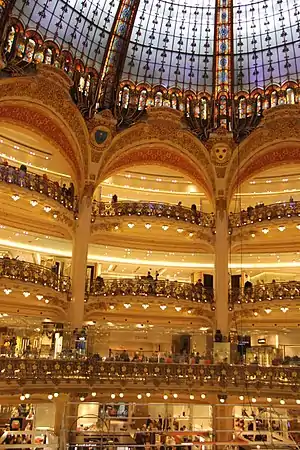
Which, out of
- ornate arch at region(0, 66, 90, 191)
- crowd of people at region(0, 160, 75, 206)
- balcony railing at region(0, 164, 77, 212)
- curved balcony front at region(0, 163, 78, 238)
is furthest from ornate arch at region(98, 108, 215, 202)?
curved balcony front at region(0, 163, 78, 238)

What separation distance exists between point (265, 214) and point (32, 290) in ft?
39.4

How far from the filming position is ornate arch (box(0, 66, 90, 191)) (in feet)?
69.0

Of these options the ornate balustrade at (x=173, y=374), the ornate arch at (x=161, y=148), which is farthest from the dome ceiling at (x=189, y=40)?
the ornate balustrade at (x=173, y=374)

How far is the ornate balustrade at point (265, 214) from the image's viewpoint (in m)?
23.5

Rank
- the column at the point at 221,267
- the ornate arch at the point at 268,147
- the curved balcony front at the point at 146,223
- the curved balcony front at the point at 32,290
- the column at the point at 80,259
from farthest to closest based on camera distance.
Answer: the ornate arch at the point at 268,147
the curved balcony front at the point at 146,223
the column at the point at 221,267
the column at the point at 80,259
the curved balcony front at the point at 32,290

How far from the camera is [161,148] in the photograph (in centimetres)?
2558

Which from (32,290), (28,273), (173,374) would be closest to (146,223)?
(28,273)

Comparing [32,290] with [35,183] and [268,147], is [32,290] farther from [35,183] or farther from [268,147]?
[268,147]

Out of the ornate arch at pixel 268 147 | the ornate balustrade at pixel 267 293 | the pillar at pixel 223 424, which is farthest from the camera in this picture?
the ornate arch at pixel 268 147

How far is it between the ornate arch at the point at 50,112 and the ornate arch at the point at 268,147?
787 cm

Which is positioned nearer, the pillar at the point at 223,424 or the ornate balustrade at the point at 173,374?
the ornate balustrade at the point at 173,374

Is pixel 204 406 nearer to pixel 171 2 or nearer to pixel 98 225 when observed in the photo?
pixel 98 225

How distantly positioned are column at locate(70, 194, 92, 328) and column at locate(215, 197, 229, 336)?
6652mm

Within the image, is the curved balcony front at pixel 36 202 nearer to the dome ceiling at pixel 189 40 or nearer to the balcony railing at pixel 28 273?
the balcony railing at pixel 28 273
